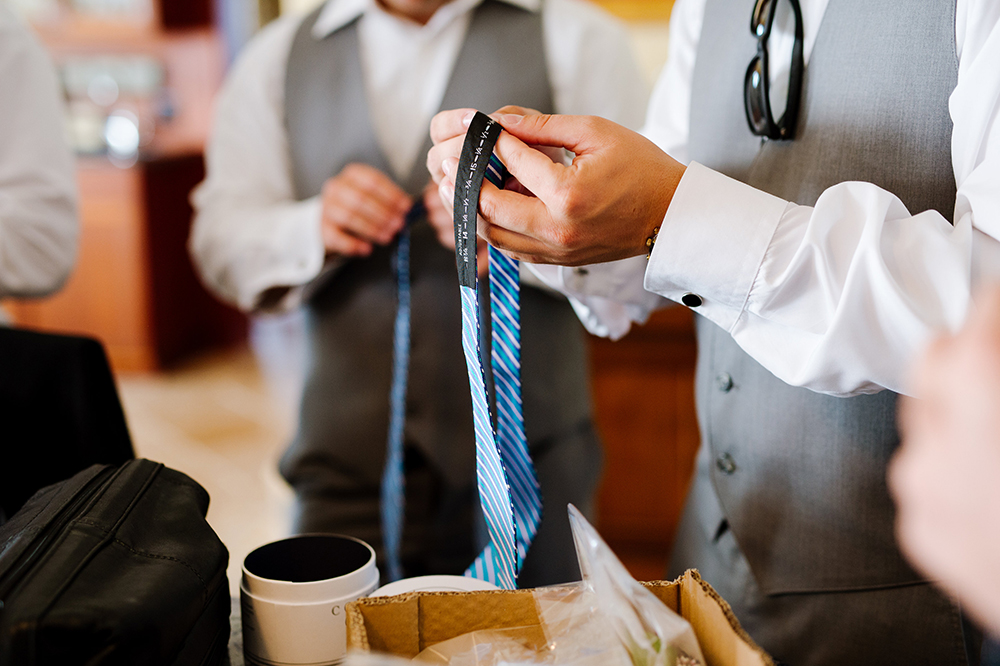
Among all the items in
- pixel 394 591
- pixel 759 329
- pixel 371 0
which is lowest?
pixel 394 591

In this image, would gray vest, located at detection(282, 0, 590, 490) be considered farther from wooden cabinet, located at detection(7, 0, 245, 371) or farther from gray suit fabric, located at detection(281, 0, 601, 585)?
wooden cabinet, located at detection(7, 0, 245, 371)

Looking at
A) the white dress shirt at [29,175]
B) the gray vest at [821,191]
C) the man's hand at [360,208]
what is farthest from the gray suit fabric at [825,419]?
the white dress shirt at [29,175]

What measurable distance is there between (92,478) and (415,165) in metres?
0.73

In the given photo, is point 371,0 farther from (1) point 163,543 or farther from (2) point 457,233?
(1) point 163,543

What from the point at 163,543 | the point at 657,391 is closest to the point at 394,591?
the point at 163,543

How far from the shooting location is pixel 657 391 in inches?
75.5

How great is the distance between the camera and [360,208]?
3.43ft

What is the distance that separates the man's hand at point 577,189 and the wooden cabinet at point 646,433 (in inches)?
50.8

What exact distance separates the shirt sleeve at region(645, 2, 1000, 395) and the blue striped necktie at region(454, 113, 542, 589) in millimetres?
128

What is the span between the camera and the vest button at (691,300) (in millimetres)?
619

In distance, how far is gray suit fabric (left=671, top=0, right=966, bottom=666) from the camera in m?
0.64

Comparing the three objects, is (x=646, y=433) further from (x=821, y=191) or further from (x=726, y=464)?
(x=821, y=191)

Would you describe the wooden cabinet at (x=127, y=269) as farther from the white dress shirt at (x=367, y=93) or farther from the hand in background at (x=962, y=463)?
the hand in background at (x=962, y=463)

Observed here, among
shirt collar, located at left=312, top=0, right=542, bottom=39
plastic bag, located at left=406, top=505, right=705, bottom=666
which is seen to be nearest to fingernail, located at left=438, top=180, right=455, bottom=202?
plastic bag, located at left=406, top=505, right=705, bottom=666
